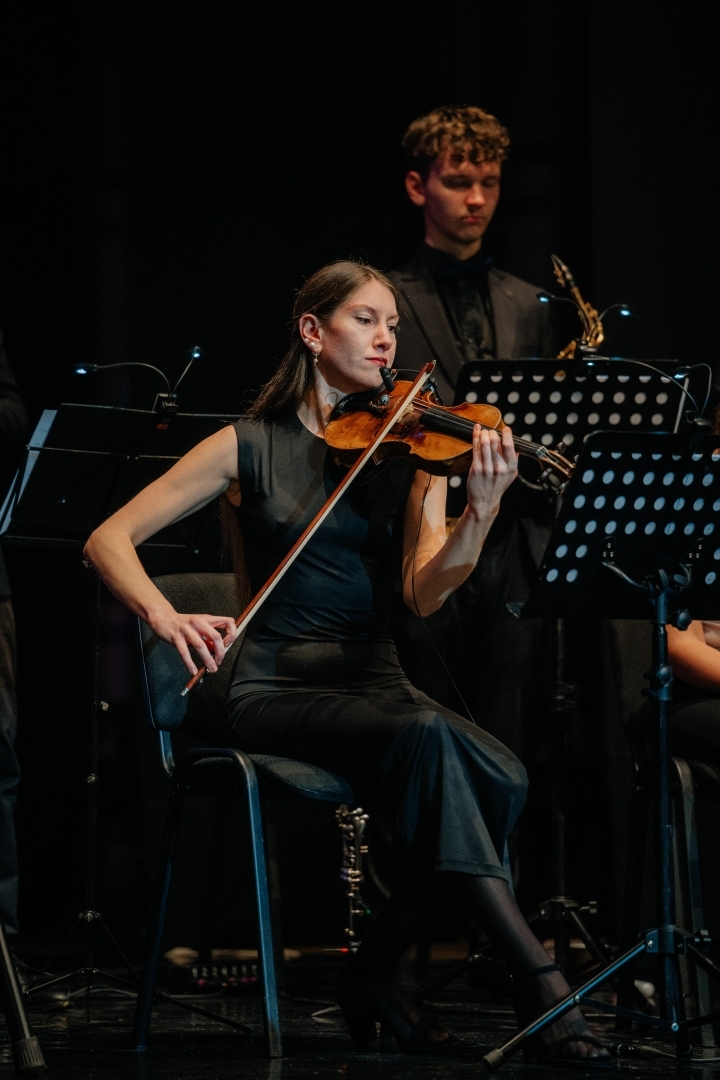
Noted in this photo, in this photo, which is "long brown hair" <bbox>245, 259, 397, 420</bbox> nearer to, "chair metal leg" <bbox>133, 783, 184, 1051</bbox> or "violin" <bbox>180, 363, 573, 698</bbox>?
"violin" <bbox>180, 363, 573, 698</bbox>

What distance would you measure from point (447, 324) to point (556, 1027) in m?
1.89

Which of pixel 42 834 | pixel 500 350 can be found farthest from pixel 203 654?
pixel 42 834

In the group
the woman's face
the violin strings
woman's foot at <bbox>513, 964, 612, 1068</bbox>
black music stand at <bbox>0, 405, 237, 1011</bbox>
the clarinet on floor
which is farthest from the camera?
the clarinet on floor

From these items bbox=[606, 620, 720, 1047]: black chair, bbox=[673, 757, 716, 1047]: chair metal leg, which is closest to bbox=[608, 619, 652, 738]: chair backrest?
bbox=[606, 620, 720, 1047]: black chair

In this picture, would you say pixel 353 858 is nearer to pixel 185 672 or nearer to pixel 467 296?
pixel 185 672

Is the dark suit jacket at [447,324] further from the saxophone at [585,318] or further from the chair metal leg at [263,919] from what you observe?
the chair metal leg at [263,919]

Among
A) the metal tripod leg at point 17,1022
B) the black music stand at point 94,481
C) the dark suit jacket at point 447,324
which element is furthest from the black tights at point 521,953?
the dark suit jacket at point 447,324

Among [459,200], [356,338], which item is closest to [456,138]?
A: [459,200]

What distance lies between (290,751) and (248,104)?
229 cm

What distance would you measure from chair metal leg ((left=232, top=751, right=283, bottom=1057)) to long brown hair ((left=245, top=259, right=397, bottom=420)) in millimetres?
734

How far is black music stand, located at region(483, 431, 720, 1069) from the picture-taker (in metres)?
2.40

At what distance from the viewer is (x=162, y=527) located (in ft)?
8.86

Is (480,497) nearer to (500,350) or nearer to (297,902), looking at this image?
(500,350)

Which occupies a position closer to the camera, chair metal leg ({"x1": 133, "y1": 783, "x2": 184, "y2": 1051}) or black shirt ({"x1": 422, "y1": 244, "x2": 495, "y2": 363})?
chair metal leg ({"x1": 133, "y1": 783, "x2": 184, "y2": 1051})
